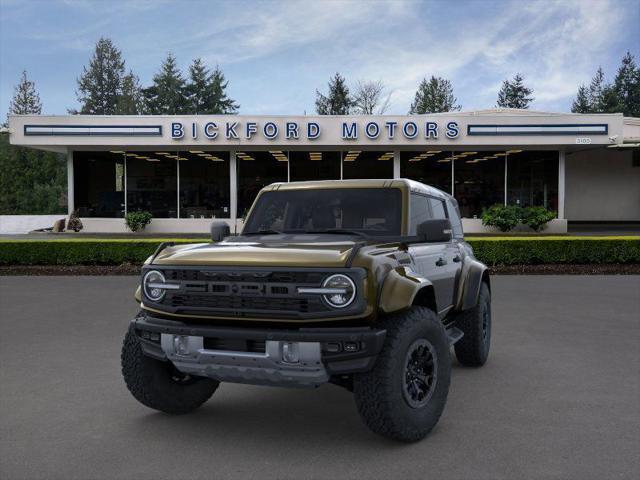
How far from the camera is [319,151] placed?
29016 millimetres

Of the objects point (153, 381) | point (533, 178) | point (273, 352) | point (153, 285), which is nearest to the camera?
point (273, 352)

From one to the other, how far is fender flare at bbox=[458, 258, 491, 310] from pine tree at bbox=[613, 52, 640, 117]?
83177 mm

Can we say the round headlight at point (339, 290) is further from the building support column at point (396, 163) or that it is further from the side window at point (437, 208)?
the building support column at point (396, 163)

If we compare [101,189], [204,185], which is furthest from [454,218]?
[101,189]

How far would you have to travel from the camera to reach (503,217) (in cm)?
2734

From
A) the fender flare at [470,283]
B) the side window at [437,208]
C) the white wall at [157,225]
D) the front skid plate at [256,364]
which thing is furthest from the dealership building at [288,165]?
the front skid plate at [256,364]

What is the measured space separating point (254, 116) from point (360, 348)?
23.8 meters

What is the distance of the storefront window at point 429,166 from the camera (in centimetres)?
2892

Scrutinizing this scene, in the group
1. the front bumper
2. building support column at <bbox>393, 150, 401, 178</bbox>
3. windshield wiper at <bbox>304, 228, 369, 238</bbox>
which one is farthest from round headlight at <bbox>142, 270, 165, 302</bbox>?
building support column at <bbox>393, 150, 401, 178</bbox>

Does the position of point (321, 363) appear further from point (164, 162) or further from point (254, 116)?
point (164, 162)

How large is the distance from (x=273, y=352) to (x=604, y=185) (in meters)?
37.2

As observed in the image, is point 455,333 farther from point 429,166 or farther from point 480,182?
point 480,182

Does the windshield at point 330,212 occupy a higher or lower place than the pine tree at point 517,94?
lower

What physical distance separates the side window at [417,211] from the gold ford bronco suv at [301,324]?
0.68 ft
